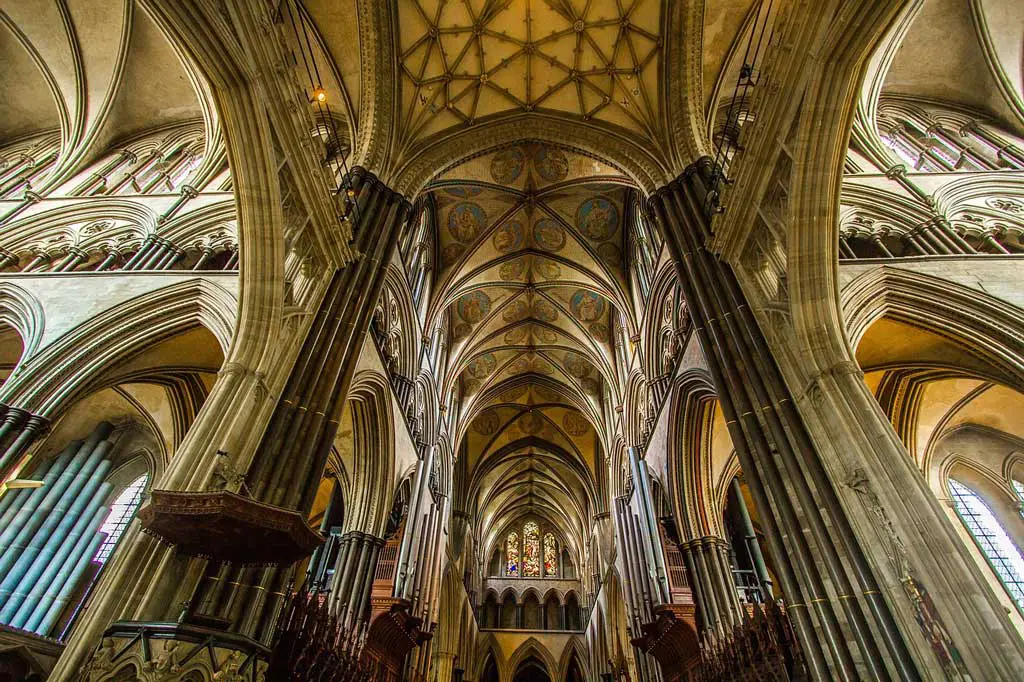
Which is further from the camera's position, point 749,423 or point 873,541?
point 749,423

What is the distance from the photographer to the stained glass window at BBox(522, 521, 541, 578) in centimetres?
2766

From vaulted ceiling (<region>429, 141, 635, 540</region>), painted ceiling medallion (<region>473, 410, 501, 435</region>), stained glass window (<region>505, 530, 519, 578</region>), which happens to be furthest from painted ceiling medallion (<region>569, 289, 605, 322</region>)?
stained glass window (<region>505, 530, 519, 578</region>)

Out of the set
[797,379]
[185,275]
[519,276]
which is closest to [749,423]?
[797,379]

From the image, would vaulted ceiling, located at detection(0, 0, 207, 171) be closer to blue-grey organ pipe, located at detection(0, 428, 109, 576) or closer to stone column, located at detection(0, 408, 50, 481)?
blue-grey organ pipe, located at detection(0, 428, 109, 576)

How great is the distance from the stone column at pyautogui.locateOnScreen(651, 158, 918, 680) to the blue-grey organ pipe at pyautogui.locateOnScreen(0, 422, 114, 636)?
37.7 ft

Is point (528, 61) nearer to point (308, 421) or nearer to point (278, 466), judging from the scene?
point (308, 421)

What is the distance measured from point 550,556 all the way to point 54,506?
2248cm

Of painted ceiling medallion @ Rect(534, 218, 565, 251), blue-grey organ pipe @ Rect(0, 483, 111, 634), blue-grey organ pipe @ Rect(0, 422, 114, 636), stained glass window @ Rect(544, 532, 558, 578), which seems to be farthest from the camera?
stained glass window @ Rect(544, 532, 558, 578)

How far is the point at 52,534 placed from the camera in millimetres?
9945

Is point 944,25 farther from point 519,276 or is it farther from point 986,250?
point 519,276

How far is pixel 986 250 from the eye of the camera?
327 inches

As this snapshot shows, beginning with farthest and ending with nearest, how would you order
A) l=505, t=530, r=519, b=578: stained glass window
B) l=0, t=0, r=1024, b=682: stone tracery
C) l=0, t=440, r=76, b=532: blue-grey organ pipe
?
l=505, t=530, r=519, b=578: stained glass window, l=0, t=440, r=76, b=532: blue-grey organ pipe, l=0, t=0, r=1024, b=682: stone tracery

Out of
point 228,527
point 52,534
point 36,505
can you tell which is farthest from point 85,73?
point 228,527

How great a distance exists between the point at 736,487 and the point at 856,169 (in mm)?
7070
